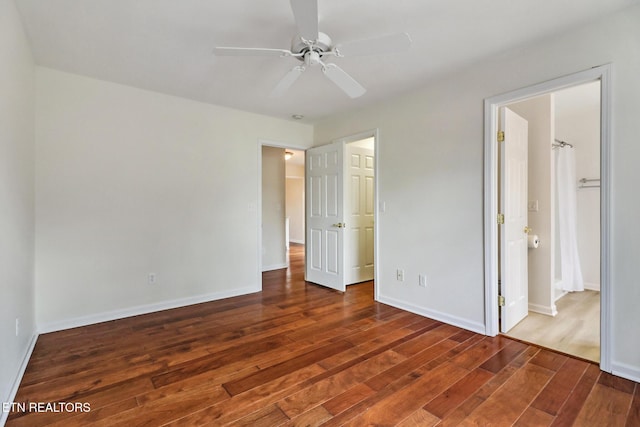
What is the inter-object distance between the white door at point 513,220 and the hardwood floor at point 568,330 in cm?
11

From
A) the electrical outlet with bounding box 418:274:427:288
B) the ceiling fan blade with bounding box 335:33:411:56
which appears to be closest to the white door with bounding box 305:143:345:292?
the electrical outlet with bounding box 418:274:427:288

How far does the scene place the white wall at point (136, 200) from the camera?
2.86m

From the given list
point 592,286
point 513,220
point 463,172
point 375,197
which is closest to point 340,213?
point 375,197

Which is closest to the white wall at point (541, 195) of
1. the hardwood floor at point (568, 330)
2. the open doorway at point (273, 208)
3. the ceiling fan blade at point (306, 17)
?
the hardwood floor at point (568, 330)

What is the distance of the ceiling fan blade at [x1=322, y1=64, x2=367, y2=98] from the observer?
2.15 meters

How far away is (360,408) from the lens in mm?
1744

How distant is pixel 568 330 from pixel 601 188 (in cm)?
148

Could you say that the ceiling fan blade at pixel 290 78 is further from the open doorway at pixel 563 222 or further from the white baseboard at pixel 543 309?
the white baseboard at pixel 543 309

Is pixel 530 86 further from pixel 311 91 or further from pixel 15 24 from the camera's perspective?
pixel 15 24

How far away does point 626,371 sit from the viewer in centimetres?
201

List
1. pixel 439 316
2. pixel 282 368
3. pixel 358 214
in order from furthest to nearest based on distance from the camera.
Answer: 1. pixel 358 214
2. pixel 439 316
3. pixel 282 368

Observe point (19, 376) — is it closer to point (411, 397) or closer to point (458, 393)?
point (411, 397)

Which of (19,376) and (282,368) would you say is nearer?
(19,376)

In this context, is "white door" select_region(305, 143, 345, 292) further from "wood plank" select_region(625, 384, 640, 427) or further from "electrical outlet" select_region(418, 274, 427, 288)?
"wood plank" select_region(625, 384, 640, 427)
